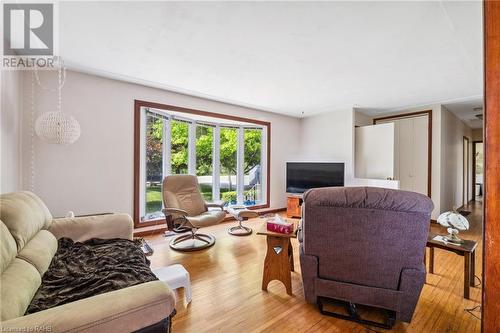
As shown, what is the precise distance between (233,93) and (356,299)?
326cm

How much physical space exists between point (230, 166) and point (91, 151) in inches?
101

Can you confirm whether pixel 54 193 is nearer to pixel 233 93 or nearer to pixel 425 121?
pixel 233 93

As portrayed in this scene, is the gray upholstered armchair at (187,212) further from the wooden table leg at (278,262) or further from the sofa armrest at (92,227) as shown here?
the wooden table leg at (278,262)

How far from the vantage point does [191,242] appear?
3.18m

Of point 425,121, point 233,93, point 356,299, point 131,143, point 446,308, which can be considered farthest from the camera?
point 425,121

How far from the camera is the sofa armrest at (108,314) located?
77 centimetres

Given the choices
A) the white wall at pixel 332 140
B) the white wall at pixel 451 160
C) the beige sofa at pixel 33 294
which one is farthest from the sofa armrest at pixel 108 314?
the white wall at pixel 451 160

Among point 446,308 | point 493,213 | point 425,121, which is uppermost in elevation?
point 425,121

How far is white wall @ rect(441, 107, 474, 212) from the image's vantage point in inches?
174

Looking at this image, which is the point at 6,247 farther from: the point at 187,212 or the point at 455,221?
the point at 455,221

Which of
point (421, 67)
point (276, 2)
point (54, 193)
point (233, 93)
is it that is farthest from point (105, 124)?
point (421, 67)

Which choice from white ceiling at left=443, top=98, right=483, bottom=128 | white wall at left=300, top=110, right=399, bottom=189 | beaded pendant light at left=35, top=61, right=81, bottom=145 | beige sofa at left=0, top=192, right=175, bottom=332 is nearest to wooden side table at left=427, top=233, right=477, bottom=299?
white wall at left=300, top=110, right=399, bottom=189

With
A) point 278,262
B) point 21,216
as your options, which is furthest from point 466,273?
point 21,216

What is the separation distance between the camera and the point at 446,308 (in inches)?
69.7
